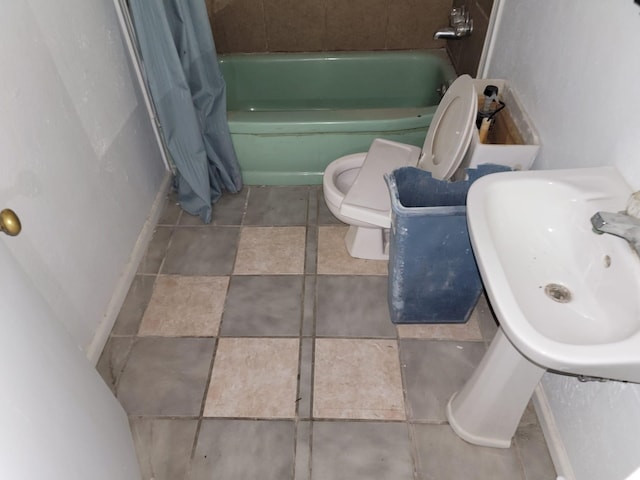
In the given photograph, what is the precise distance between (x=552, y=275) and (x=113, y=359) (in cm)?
148

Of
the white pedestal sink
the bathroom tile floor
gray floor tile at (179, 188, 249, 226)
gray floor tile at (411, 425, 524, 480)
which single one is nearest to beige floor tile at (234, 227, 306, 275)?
the bathroom tile floor

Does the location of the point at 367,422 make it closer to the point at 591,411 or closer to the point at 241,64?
the point at 591,411

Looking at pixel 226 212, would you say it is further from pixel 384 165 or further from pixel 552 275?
pixel 552 275

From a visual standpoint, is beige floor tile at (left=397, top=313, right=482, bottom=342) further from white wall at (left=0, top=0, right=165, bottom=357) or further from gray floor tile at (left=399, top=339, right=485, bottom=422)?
white wall at (left=0, top=0, right=165, bottom=357)

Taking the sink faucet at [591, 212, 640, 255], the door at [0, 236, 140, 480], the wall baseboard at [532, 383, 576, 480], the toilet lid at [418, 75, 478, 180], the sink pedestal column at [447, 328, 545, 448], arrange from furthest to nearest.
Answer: the toilet lid at [418, 75, 478, 180] < the wall baseboard at [532, 383, 576, 480] < the sink pedestal column at [447, 328, 545, 448] < the sink faucet at [591, 212, 640, 255] < the door at [0, 236, 140, 480]

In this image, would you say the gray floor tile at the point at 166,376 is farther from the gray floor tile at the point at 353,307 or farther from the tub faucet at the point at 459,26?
the tub faucet at the point at 459,26

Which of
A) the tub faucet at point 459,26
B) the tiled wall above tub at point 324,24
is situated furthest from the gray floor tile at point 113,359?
the tub faucet at point 459,26

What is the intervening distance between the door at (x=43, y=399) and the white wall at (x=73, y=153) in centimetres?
43

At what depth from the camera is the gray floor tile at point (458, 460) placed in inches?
52.6

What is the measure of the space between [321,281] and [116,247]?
0.84 metres

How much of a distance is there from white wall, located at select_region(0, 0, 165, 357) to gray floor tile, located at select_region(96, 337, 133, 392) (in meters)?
0.04

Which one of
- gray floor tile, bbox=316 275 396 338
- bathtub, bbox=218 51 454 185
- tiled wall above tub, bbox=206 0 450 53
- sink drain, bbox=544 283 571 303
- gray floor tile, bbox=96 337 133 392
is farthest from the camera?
tiled wall above tub, bbox=206 0 450 53

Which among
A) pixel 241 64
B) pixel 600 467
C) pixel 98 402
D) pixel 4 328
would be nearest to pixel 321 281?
pixel 98 402

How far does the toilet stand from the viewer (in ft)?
4.97
